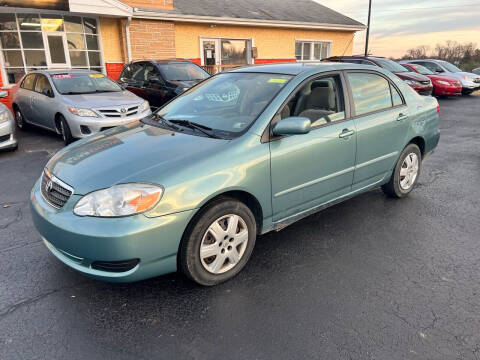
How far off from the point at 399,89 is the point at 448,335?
289 cm

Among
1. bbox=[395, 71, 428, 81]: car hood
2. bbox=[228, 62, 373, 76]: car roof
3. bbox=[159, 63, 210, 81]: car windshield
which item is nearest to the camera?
bbox=[228, 62, 373, 76]: car roof

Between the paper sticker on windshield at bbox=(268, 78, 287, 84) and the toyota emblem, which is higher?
the paper sticker on windshield at bbox=(268, 78, 287, 84)

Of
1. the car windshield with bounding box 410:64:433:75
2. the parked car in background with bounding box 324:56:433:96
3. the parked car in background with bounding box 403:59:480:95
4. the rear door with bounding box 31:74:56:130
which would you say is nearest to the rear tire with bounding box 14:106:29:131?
the rear door with bounding box 31:74:56:130

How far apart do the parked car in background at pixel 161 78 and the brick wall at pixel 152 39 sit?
106 inches

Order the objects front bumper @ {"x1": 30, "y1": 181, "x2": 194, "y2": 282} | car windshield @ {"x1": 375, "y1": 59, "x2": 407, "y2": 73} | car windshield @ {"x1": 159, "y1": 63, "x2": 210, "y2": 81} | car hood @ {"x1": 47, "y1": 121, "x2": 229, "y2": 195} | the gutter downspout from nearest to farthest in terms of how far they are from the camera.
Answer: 1. front bumper @ {"x1": 30, "y1": 181, "x2": 194, "y2": 282}
2. car hood @ {"x1": 47, "y1": 121, "x2": 229, "y2": 195}
3. car windshield @ {"x1": 159, "y1": 63, "x2": 210, "y2": 81}
4. the gutter downspout
5. car windshield @ {"x1": 375, "y1": 59, "x2": 407, "y2": 73}

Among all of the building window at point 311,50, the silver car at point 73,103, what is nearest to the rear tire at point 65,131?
the silver car at point 73,103

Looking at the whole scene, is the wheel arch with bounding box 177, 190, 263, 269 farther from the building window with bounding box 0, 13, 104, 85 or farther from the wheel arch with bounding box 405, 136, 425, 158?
the building window with bounding box 0, 13, 104, 85

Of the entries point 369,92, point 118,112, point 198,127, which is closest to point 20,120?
point 118,112

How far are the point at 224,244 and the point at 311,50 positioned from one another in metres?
18.5

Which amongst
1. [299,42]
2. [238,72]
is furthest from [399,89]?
[299,42]

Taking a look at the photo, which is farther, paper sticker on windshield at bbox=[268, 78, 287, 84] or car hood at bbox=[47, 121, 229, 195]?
paper sticker on windshield at bbox=[268, 78, 287, 84]

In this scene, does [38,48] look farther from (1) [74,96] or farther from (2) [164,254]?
(2) [164,254]

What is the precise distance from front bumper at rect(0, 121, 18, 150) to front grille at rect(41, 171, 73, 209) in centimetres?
462

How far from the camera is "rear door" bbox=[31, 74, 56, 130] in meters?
7.67
